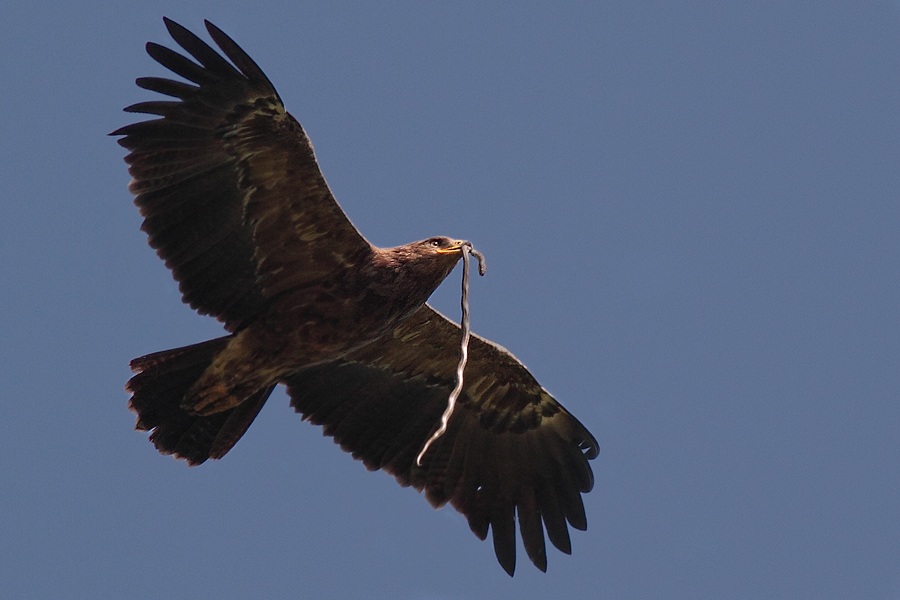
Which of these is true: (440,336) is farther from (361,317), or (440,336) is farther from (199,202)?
(199,202)

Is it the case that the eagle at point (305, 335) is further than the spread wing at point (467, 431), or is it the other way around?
the spread wing at point (467, 431)

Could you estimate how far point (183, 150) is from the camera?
10.0 meters

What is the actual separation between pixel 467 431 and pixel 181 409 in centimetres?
270

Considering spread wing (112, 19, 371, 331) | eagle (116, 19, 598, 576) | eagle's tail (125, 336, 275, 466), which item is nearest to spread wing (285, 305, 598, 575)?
eagle (116, 19, 598, 576)

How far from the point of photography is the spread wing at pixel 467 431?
11656 millimetres

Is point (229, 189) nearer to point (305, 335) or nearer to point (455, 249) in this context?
point (305, 335)

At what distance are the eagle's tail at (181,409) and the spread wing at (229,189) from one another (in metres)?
0.42

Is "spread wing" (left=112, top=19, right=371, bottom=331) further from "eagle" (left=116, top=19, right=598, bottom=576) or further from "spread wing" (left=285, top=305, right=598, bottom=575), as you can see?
"spread wing" (left=285, top=305, right=598, bottom=575)

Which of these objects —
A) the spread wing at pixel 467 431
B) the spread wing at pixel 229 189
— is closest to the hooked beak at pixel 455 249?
the spread wing at pixel 229 189

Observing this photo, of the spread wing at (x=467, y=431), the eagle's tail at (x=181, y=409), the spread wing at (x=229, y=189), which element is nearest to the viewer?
the spread wing at (x=229, y=189)

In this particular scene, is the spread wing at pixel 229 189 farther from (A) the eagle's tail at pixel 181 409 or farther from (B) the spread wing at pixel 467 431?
(B) the spread wing at pixel 467 431

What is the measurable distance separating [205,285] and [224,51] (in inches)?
77.3

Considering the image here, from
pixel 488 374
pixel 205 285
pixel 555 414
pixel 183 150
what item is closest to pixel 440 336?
pixel 488 374

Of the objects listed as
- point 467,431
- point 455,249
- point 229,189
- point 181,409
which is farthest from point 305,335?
point 467,431
